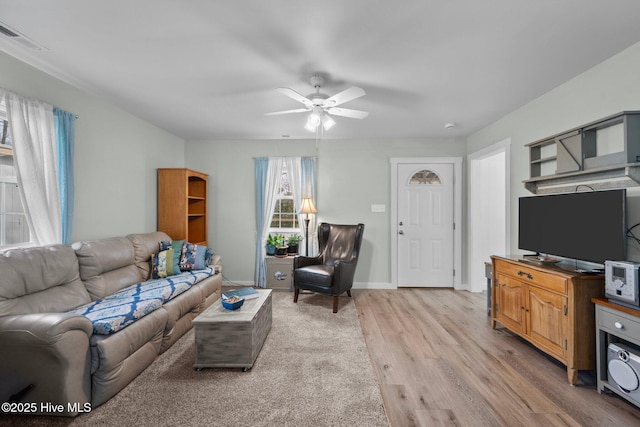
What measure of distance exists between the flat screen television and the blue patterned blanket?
Result: 3.41 meters

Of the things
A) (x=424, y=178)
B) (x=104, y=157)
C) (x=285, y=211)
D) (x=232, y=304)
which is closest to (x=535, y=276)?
(x=424, y=178)

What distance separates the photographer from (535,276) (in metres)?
2.39

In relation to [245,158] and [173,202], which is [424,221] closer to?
[245,158]

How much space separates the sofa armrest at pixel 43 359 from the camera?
1.60 metres

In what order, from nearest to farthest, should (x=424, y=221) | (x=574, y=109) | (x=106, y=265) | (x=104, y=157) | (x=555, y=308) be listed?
1. (x=555, y=308)
2. (x=574, y=109)
3. (x=106, y=265)
4. (x=104, y=157)
5. (x=424, y=221)

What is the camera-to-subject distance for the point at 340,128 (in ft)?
13.4

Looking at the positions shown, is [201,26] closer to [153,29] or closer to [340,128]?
[153,29]

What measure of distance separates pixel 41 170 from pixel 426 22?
317cm

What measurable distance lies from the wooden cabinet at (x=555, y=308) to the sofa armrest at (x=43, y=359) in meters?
3.29

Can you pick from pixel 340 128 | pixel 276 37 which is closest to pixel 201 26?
pixel 276 37

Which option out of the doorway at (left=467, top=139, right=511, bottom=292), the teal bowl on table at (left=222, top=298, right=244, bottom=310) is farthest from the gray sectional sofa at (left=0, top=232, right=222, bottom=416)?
the doorway at (left=467, top=139, right=511, bottom=292)

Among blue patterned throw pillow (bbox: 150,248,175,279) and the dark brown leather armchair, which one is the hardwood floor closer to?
the dark brown leather armchair

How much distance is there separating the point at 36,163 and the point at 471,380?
3.84m

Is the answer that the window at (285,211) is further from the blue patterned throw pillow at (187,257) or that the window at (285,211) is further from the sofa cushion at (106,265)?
the sofa cushion at (106,265)
